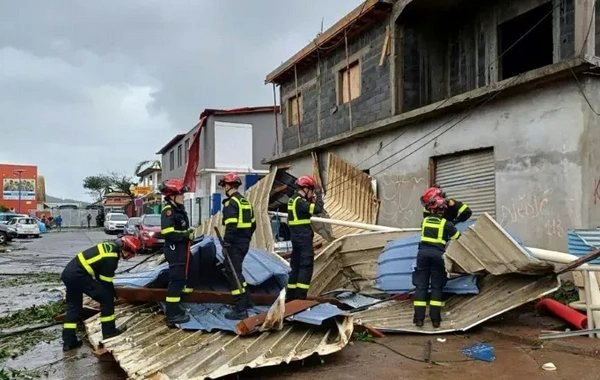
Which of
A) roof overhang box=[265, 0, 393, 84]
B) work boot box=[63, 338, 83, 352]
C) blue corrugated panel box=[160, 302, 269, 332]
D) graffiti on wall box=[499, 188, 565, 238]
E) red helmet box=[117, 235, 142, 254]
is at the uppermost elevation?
roof overhang box=[265, 0, 393, 84]

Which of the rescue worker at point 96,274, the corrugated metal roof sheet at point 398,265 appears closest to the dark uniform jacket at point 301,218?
the corrugated metal roof sheet at point 398,265

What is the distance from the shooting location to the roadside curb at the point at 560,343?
5367mm

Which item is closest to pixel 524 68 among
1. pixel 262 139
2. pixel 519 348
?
pixel 519 348

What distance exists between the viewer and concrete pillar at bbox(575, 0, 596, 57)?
27.9ft

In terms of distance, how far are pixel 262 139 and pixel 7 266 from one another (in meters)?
17.5

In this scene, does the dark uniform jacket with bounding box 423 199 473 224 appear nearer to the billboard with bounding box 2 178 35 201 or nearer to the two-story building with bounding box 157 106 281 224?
the two-story building with bounding box 157 106 281 224

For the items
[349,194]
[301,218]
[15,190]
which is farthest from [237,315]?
[15,190]

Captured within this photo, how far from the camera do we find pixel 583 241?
22.3 feet

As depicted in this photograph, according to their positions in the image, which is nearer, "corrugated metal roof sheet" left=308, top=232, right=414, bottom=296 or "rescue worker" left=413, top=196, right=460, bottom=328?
"rescue worker" left=413, top=196, right=460, bottom=328

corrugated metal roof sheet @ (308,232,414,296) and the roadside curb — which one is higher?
corrugated metal roof sheet @ (308,232,414,296)

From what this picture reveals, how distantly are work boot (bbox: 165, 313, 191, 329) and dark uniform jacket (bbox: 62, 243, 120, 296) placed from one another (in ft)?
2.27

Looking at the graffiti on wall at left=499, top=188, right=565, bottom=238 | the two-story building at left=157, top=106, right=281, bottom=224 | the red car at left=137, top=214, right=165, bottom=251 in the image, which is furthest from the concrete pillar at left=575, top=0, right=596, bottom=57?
the two-story building at left=157, top=106, right=281, bottom=224

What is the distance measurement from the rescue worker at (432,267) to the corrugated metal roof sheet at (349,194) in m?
5.84

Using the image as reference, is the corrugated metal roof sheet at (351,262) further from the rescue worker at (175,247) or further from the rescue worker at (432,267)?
the rescue worker at (175,247)
